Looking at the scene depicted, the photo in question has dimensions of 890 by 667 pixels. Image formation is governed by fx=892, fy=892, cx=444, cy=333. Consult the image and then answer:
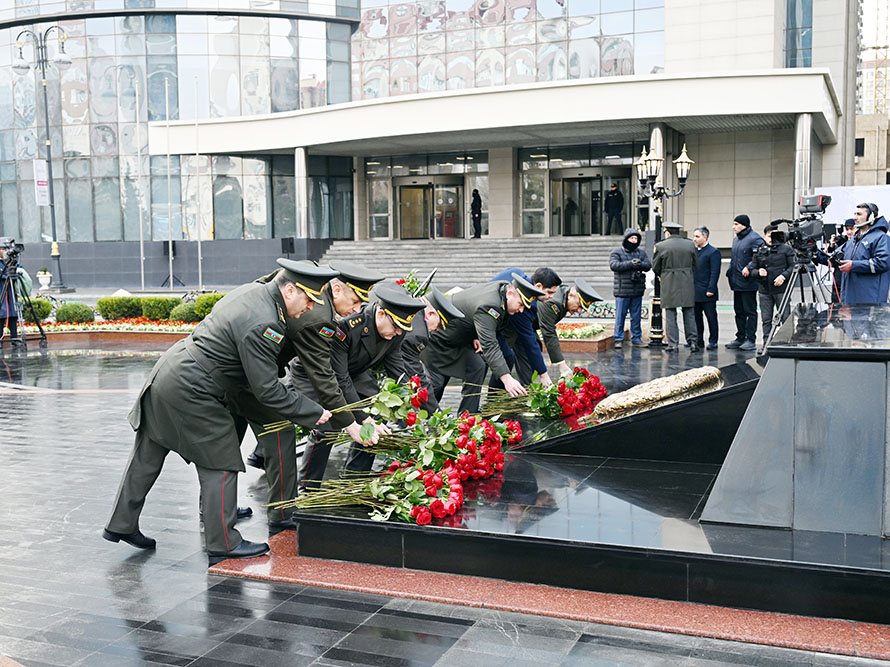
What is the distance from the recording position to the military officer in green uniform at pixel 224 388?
473cm

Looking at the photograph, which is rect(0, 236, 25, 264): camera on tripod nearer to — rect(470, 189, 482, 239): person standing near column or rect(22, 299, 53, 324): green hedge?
rect(22, 299, 53, 324): green hedge

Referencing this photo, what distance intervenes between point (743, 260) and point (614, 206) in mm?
19101

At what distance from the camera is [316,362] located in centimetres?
509

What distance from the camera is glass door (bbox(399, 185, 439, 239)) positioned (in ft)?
119

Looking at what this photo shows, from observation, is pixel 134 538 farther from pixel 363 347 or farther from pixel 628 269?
pixel 628 269

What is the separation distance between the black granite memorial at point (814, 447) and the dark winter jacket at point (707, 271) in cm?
860

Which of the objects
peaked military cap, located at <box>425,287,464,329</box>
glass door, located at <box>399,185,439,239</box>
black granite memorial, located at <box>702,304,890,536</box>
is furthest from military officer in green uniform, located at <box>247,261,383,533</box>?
glass door, located at <box>399,185,439,239</box>

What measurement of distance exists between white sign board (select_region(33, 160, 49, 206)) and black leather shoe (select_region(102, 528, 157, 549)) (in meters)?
28.9

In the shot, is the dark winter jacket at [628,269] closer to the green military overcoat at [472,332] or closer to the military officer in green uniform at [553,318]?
the military officer in green uniform at [553,318]

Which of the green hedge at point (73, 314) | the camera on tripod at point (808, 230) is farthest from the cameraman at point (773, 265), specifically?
the green hedge at point (73, 314)

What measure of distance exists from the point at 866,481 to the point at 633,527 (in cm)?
115

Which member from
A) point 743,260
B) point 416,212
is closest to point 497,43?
point 416,212

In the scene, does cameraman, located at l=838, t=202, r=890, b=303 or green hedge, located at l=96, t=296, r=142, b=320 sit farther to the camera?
green hedge, located at l=96, t=296, r=142, b=320

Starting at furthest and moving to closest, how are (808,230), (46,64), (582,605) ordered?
(46,64)
(808,230)
(582,605)
